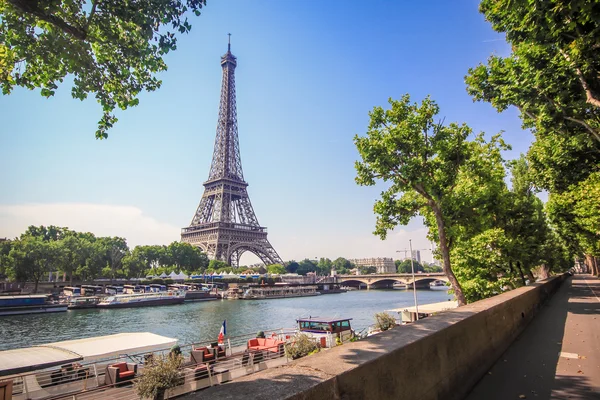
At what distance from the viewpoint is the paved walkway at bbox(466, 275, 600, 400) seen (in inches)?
216

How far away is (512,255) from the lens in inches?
919

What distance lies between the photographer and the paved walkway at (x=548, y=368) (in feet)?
18.0

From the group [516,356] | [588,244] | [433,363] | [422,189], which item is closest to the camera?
[433,363]

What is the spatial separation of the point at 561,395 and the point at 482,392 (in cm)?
109

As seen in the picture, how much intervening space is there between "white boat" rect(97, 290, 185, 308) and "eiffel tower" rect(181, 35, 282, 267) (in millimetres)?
35729

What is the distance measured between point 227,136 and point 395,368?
395ft

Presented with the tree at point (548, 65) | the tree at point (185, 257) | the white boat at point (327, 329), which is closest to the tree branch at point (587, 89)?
the tree at point (548, 65)

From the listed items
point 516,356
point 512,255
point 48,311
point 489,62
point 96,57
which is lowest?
point 48,311

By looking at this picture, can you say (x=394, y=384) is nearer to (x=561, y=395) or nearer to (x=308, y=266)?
(x=561, y=395)

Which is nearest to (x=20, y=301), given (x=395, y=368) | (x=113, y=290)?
(x=113, y=290)

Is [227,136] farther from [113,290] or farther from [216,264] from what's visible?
[113,290]

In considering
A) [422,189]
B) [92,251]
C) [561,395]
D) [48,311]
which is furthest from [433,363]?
[92,251]

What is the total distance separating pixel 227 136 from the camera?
119188 mm

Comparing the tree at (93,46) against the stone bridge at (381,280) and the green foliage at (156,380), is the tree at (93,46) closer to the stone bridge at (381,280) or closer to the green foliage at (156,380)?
the green foliage at (156,380)
